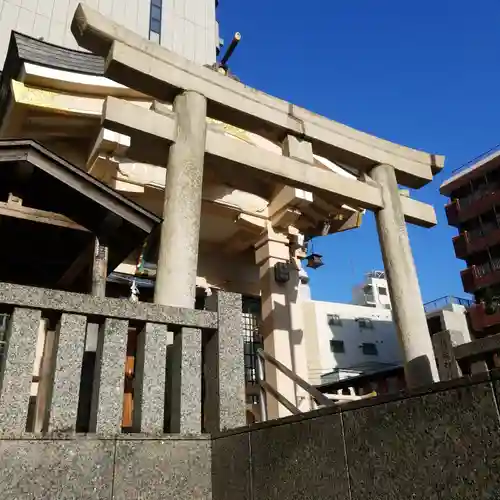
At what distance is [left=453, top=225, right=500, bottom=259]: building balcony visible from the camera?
31.6 m

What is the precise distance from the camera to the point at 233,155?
6.94 metres

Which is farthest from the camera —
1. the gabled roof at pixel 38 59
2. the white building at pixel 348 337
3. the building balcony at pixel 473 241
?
the building balcony at pixel 473 241

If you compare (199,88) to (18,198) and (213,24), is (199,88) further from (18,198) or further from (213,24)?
(213,24)

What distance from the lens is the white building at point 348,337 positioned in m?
30.3

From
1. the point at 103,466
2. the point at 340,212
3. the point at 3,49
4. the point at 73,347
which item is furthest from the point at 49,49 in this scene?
the point at 103,466

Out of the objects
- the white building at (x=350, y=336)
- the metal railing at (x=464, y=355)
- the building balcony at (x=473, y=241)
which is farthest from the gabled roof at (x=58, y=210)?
the building balcony at (x=473, y=241)

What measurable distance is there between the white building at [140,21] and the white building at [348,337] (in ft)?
60.6

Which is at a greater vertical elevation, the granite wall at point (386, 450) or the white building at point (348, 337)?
the white building at point (348, 337)

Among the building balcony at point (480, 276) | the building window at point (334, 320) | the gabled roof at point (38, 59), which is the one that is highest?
the building balcony at point (480, 276)

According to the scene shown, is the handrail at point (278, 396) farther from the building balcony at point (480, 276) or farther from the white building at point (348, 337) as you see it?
the building balcony at point (480, 276)

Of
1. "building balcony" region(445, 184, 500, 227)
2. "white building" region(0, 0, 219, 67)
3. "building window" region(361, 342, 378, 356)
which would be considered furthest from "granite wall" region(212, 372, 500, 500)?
"building balcony" region(445, 184, 500, 227)

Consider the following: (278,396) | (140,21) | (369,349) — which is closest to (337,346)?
(369,349)

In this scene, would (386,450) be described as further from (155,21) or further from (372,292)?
(372,292)

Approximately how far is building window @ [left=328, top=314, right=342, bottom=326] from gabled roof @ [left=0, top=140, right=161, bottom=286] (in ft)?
83.4
